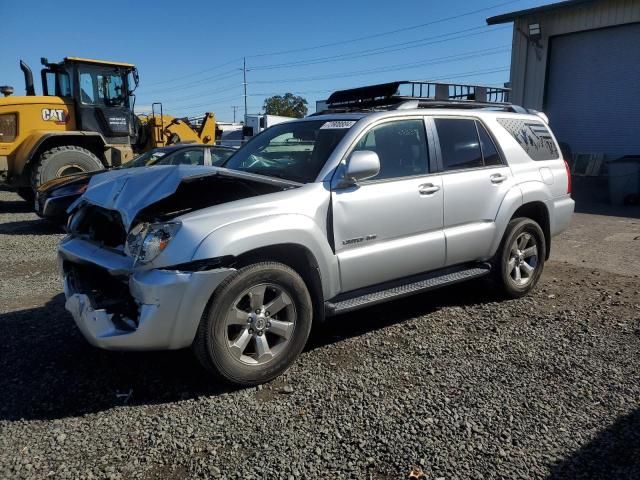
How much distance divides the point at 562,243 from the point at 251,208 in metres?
6.39

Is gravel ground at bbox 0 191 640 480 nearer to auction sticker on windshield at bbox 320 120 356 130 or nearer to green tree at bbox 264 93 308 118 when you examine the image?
auction sticker on windshield at bbox 320 120 356 130

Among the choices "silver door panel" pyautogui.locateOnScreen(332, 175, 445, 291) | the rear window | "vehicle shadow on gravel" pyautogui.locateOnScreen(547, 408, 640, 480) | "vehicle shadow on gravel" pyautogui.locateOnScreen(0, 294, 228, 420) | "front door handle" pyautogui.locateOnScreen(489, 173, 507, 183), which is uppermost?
the rear window

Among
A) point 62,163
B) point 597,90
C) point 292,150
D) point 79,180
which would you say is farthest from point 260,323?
point 597,90

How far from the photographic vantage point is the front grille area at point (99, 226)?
3955mm

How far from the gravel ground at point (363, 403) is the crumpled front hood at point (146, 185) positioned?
3.77 feet

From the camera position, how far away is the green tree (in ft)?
261

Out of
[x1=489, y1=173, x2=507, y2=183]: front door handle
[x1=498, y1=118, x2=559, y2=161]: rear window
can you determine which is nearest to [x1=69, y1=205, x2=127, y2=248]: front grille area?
[x1=489, y1=173, x2=507, y2=183]: front door handle

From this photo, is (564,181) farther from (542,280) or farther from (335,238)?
(335,238)

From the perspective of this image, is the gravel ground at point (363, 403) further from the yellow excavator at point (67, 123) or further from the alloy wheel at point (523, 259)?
the yellow excavator at point (67, 123)

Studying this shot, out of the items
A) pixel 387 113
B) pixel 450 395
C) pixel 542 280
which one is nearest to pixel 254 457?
pixel 450 395

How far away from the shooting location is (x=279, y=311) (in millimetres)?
3668

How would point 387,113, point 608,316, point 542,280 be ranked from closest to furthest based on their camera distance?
point 387,113, point 608,316, point 542,280

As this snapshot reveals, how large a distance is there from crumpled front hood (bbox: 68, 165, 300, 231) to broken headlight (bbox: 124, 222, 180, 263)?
224 mm

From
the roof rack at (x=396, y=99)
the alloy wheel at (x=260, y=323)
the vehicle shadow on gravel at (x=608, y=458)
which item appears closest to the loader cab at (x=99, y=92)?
the roof rack at (x=396, y=99)
